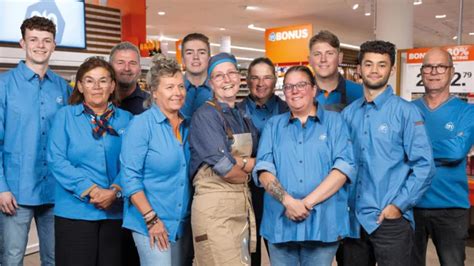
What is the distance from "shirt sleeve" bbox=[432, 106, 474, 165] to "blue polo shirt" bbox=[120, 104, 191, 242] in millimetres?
1560

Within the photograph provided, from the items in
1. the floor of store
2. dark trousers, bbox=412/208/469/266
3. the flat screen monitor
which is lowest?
the floor of store

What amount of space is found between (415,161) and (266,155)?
767mm

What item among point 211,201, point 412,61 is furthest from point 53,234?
point 412,61

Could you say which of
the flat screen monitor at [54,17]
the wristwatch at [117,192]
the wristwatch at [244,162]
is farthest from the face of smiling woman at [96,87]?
the flat screen monitor at [54,17]

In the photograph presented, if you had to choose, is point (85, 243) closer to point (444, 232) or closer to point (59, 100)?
point (59, 100)

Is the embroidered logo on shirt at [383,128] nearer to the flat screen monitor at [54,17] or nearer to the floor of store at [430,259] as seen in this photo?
the floor of store at [430,259]

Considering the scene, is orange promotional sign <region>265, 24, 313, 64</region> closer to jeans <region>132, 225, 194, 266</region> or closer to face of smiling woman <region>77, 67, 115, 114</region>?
face of smiling woman <region>77, 67, 115, 114</region>

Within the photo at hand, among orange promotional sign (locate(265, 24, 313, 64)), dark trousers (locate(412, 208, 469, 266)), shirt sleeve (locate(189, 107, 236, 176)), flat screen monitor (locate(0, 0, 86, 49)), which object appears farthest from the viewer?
orange promotional sign (locate(265, 24, 313, 64))

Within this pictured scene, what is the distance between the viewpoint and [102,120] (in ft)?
8.25

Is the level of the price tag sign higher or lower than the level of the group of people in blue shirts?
higher

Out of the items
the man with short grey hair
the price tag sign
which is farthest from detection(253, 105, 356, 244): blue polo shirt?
the price tag sign

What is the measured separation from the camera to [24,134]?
2598 millimetres

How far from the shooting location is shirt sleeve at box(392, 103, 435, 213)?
7.64 ft

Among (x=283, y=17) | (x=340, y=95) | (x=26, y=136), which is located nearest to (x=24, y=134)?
A: (x=26, y=136)
